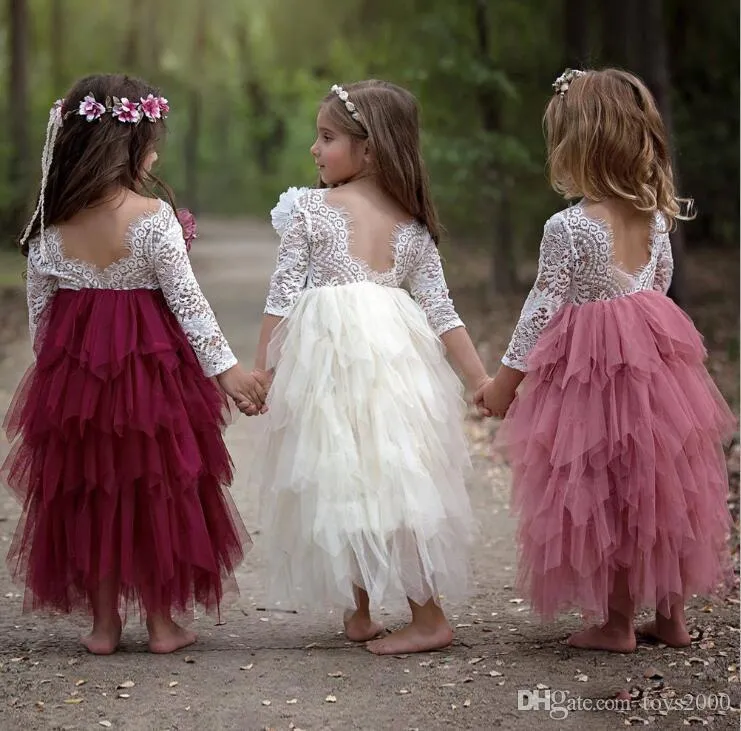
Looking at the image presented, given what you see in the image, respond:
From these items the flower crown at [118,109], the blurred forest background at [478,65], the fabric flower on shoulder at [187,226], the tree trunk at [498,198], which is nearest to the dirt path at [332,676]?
the fabric flower on shoulder at [187,226]

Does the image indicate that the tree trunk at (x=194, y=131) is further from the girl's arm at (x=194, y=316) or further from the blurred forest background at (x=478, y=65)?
the girl's arm at (x=194, y=316)

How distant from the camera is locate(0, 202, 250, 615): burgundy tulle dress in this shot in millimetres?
3285

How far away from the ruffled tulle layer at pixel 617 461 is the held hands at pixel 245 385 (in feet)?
2.52

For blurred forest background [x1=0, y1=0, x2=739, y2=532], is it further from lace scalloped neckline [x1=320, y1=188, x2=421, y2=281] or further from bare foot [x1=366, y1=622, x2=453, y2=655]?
lace scalloped neckline [x1=320, y1=188, x2=421, y2=281]

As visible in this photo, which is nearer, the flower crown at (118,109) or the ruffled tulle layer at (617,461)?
the ruffled tulle layer at (617,461)

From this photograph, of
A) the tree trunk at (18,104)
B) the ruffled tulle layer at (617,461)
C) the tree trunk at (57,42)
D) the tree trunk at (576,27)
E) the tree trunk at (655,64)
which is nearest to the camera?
the ruffled tulle layer at (617,461)

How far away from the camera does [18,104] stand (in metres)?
19.0

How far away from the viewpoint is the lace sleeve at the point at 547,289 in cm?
327

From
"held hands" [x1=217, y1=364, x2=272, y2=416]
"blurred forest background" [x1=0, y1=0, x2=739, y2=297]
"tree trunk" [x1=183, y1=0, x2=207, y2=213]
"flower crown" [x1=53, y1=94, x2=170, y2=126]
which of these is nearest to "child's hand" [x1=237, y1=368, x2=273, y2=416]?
"held hands" [x1=217, y1=364, x2=272, y2=416]

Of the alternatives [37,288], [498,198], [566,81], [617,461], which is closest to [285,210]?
[37,288]

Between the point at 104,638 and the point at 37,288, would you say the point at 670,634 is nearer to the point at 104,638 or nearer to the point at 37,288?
the point at 104,638

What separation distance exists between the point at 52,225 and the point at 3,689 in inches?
50.9

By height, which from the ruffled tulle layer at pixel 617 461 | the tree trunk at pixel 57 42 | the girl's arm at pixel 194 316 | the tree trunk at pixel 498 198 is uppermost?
the tree trunk at pixel 57 42

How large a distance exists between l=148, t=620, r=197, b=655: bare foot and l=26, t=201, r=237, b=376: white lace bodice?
77 centimetres
